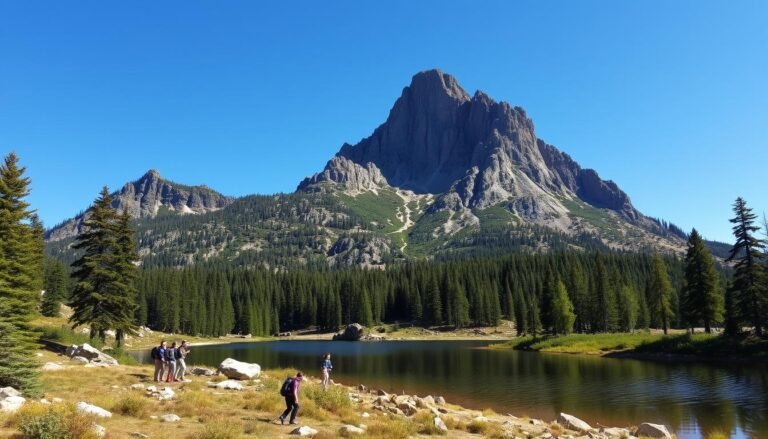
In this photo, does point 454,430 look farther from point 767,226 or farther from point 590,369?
point 767,226

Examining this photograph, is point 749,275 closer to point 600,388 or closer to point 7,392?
point 600,388

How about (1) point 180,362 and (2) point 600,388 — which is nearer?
(1) point 180,362

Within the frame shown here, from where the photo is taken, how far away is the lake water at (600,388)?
30.8 metres

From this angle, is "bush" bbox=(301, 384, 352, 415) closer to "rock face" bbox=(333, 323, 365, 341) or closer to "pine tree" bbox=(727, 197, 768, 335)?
"pine tree" bbox=(727, 197, 768, 335)

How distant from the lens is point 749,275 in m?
61.3

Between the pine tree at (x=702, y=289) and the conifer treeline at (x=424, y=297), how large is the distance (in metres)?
22.9

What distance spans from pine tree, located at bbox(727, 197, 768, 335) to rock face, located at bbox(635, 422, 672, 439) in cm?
4738

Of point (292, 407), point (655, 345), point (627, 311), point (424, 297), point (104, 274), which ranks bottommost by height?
point (655, 345)

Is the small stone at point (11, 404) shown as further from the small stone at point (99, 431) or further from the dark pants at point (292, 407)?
the dark pants at point (292, 407)

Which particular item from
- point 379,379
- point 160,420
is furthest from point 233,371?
point 379,379

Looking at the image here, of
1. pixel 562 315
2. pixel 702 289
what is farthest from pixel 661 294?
pixel 562 315

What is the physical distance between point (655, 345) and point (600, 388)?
32.4 m

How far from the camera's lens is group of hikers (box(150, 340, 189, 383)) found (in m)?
27.8

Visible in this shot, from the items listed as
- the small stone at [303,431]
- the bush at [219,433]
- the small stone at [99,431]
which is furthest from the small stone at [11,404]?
the small stone at [303,431]
